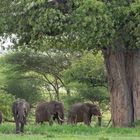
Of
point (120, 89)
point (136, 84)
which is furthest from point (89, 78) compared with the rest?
point (136, 84)

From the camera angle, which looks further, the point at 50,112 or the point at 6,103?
the point at 6,103

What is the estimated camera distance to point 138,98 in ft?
65.3

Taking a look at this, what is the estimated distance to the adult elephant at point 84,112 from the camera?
25.5 metres

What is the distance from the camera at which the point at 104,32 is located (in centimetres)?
1778

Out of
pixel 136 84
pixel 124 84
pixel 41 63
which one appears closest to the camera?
pixel 136 84

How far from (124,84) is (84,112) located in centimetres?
627

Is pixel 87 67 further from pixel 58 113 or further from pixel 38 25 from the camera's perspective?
pixel 38 25

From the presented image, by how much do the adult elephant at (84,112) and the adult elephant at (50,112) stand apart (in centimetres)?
92

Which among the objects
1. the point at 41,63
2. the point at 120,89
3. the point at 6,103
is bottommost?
the point at 120,89

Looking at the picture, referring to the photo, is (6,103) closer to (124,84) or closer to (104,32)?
(124,84)

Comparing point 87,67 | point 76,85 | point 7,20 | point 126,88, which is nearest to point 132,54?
point 126,88

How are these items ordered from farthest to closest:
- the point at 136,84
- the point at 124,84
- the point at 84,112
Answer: the point at 84,112, the point at 124,84, the point at 136,84

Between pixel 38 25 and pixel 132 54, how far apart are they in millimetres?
3855

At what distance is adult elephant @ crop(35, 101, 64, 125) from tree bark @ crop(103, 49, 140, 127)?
4.92m
